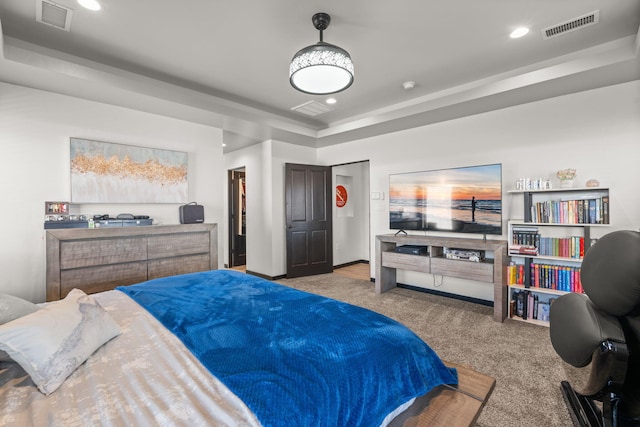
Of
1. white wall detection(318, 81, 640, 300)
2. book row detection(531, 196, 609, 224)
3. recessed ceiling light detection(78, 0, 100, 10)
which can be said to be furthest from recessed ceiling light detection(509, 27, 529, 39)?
recessed ceiling light detection(78, 0, 100, 10)

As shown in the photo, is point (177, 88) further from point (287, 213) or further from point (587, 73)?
point (587, 73)

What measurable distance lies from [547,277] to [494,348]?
1.13m

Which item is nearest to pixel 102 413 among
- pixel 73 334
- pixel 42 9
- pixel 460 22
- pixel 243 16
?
pixel 73 334

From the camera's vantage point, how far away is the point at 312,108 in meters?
4.23

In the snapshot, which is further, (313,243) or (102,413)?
(313,243)

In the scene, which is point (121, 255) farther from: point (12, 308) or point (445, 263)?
point (445, 263)

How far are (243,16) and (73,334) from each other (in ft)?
7.76

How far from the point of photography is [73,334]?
44.3 inches

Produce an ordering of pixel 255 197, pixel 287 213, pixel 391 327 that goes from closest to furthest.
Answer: pixel 391 327 < pixel 287 213 < pixel 255 197

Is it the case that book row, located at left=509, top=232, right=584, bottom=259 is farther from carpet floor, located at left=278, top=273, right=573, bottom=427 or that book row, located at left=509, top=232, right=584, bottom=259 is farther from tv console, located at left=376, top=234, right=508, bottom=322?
carpet floor, located at left=278, top=273, right=573, bottom=427

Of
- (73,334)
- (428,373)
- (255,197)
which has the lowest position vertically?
(428,373)

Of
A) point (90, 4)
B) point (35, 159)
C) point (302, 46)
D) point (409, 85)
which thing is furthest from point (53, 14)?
point (409, 85)

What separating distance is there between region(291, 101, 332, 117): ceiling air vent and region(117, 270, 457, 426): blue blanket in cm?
303

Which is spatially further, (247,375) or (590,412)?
(590,412)
